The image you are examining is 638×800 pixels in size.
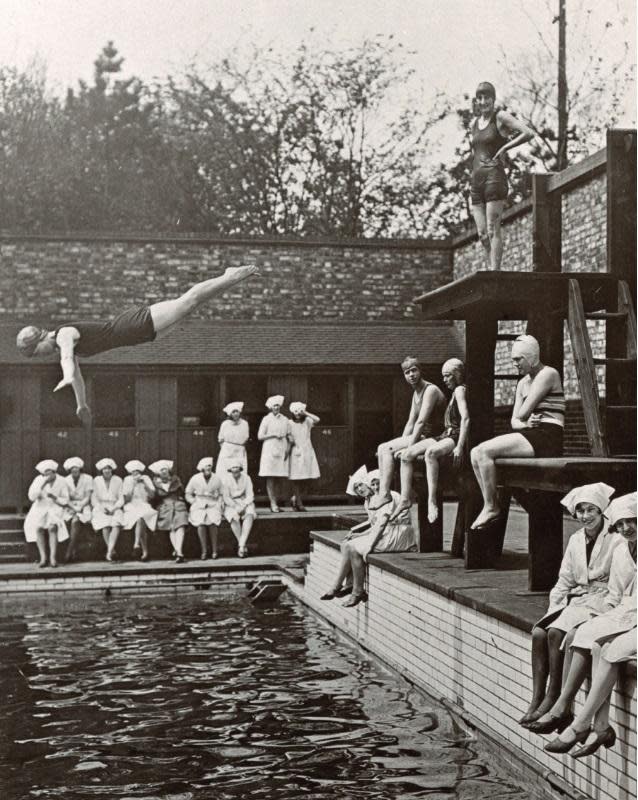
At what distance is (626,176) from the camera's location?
8.26 m

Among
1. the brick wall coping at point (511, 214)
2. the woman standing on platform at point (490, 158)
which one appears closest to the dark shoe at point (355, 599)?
the woman standing on platform at point (490, 158)

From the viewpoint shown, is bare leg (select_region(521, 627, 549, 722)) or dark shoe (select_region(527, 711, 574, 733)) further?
bare leg (select_region(521, 627, 549, 722))

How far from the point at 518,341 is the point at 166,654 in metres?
4.71

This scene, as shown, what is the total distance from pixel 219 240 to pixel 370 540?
10.7 meters

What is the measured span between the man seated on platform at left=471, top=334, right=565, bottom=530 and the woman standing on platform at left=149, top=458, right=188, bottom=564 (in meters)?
8.09

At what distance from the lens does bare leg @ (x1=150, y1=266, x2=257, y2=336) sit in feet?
16.3

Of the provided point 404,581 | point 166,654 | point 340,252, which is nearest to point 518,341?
point 404,581

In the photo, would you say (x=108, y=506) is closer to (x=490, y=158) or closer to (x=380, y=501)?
(x=380, y=501)

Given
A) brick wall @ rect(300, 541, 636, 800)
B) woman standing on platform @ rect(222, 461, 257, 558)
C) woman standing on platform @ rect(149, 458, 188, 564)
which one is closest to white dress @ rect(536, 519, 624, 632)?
brick wall @ rect(300, 541, 636, 800)

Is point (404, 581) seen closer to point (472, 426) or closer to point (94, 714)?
point (472, 426)

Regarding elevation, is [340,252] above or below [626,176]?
above

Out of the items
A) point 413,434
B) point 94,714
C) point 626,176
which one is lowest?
point 94,714

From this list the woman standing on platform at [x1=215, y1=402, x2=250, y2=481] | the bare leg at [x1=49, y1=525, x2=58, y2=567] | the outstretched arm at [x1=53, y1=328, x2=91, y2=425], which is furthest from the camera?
the woman standing on platform at [x1=215, y1=402, x2=250, y2=481]

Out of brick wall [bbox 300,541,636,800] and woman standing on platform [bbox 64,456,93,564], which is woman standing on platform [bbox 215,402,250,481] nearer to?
woman standing on platform [bbox 64,456,93,564]
